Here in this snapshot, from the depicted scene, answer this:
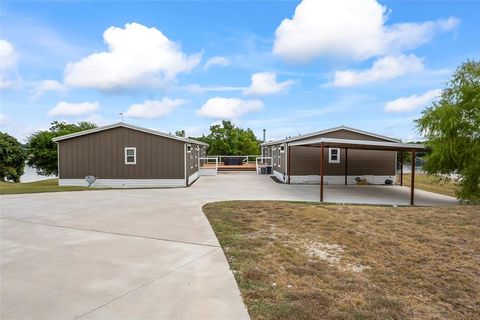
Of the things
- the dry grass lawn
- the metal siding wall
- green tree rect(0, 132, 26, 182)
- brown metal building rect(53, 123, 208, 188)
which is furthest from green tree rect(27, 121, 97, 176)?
the dry grass lawn

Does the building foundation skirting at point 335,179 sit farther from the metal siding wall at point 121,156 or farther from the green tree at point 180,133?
the green tree at point 180,133

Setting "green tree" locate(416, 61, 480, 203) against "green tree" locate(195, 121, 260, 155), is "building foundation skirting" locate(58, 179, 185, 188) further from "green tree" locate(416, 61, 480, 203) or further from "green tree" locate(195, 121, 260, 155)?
"green tree" locate(195, 121, 260, 155)

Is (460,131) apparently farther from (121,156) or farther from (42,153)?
(42,153)

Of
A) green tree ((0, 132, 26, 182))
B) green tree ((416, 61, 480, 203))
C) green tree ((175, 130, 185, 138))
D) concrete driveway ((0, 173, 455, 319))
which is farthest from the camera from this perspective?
green tree ((175, 130, 185, 138))

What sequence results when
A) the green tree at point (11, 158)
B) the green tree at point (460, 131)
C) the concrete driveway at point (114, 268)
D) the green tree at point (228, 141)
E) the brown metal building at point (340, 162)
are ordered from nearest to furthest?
the concrete driveway at point (114, 268), the green tree at point (460, 131), the brown metal building at point (340, 162), the green tree at point (11, 158), the green tree at point (228, 141)

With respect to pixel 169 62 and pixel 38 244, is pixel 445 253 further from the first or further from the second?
pixel 169 62

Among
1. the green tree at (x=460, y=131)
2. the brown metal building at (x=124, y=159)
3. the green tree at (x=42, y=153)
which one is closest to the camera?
the green tree at (x=460, y=131)

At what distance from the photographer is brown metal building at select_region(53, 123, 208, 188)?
1484cm

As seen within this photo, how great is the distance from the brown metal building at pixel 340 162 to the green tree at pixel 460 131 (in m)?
4.48

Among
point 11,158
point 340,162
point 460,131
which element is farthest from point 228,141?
point 460,131

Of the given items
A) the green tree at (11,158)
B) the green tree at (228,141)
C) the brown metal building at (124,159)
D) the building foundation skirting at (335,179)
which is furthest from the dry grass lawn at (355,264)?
the green tree at (228,141)

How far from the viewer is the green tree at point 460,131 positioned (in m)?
11.3

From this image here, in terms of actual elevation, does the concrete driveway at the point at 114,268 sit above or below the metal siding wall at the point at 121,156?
below

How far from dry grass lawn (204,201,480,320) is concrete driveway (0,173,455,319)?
391 mm
